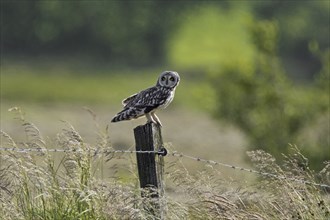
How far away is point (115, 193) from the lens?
10008mm

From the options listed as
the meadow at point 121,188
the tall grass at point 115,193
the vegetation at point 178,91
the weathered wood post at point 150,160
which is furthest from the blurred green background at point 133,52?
the weathered wood post at point 150,160

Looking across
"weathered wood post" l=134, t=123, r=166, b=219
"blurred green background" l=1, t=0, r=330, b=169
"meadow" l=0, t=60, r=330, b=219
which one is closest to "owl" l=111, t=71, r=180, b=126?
"meadow" l=0, t=60, r=330, b=219

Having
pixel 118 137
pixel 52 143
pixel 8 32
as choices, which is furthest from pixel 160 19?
pixel 52 143

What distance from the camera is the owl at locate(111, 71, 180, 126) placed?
11.0 m

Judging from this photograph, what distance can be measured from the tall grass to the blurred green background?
1951cm

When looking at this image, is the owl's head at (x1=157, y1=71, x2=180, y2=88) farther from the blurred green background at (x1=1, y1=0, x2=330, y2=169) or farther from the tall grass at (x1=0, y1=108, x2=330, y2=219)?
the blurred green background at (x1=1, y1=0, x2=330, y2=169)

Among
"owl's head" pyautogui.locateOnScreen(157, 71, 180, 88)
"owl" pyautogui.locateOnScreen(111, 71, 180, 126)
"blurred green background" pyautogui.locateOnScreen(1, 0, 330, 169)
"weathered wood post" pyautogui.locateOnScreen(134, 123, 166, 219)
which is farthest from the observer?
Result: "blurred green background" pyautogui.locateOnScreen(1, 0, 330, 169)

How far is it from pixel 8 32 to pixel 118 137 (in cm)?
1662

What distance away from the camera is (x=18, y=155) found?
10562mm

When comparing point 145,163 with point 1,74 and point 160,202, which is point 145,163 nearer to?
point 160,202

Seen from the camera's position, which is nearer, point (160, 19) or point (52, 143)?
point (52, 143)

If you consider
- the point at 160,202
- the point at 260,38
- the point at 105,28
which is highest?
the point at 105,28

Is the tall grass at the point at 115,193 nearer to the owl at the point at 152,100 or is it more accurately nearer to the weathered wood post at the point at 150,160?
the weathered wood post at the point at 150,160

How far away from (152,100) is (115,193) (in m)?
1.30
